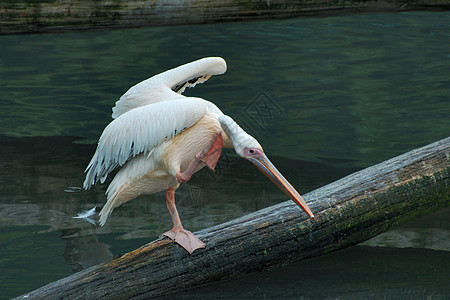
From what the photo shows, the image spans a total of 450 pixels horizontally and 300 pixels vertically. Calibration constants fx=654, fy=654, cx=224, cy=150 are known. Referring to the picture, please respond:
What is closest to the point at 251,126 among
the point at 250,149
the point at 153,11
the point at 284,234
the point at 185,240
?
the point at 153,11

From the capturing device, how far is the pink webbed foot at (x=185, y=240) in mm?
2984

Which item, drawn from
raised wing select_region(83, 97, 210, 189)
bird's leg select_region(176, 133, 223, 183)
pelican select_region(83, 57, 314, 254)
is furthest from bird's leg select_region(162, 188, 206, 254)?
raised wing select_region(83, 97, 210, 189)

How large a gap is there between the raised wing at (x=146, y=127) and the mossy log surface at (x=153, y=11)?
55.0 inches

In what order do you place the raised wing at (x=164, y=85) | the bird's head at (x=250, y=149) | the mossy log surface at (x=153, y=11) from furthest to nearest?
the mossy log surface at (x=153, y=11)
the raised wing at (x=164, y=85)
the bird's head at (x=250, y=149)

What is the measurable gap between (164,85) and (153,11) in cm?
123

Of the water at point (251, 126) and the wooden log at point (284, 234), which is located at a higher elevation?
the wooden log at point (284, 234)

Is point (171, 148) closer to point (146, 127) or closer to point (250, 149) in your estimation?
point (146, 127)

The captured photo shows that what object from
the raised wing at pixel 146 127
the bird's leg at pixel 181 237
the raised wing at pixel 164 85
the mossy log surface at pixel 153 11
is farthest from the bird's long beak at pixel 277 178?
the mossy log surface at pixel 153 11

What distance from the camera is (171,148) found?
2914mm

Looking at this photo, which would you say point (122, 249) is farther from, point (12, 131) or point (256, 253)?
point (12, 131)

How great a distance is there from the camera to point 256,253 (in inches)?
127

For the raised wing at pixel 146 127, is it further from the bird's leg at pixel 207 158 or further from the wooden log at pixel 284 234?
the wooden log at pixel 284 234

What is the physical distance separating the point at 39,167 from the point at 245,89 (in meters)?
2.95

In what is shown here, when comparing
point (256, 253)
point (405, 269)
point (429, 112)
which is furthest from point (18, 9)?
point (429, 112)
